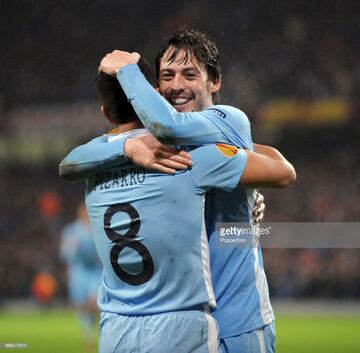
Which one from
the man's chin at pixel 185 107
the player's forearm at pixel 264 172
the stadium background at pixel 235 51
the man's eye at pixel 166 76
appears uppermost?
the stadium background at pixel 235 51

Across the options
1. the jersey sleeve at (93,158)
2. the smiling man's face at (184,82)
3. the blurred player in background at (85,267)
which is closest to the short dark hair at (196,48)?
the smiling man's face at (184,82)

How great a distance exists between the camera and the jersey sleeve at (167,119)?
2146mm

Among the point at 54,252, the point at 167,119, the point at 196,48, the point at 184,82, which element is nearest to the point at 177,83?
the point at 184,82

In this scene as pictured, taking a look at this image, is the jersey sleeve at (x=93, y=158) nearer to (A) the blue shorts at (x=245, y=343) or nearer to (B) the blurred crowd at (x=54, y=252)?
(A) the blue shorts at (x=245, y=343)

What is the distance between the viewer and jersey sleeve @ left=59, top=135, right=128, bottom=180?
2.24m

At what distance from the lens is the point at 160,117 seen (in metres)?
2.14

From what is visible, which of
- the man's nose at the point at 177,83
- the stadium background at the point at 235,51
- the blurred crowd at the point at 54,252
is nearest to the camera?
the man's nose at the point at 177,83

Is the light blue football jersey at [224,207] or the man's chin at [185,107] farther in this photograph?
the man's chin at [185,107]

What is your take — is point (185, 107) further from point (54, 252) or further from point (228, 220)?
point (54, 252)

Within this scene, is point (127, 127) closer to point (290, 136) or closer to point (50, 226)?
point (290, 136)

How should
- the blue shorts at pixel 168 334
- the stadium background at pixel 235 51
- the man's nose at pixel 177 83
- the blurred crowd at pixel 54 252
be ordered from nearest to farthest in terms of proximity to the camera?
the blue shorts at pixel 168 334 → the man's nose at pixel 177 83 → the stadium background at pixel 235 51 → the blurred crowd at pixel 54 252

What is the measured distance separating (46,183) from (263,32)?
6.74 meters

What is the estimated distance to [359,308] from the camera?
1108 cm

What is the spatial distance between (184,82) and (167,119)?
39 centimetres
